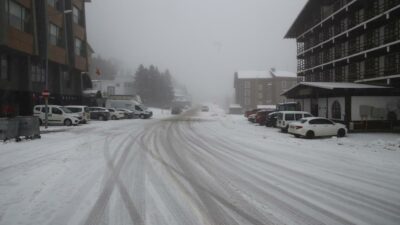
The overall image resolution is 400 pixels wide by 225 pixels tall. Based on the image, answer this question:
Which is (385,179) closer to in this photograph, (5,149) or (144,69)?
(5,149)

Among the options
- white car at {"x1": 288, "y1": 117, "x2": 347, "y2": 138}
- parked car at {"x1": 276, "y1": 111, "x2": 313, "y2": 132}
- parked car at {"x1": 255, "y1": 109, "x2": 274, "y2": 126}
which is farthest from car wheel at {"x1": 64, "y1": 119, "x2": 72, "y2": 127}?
white car at {"x1": 288, "y1": 117, "x2": 347, "y2": 138}

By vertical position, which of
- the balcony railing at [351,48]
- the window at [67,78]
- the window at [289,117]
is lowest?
the window at [289,117]

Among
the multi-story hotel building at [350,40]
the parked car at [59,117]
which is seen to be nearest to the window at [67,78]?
the parked car at [59,117]

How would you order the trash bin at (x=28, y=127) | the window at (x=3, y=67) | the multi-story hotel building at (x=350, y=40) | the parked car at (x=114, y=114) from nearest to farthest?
the trash bin at (x=28, y=127) < the window at (x=3, y=67) < the multi-story hotel building at (x=350, y=40) < the parked car at (x=114, y=114)

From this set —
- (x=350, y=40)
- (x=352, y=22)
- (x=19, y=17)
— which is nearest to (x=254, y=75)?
(x=350, y=40)

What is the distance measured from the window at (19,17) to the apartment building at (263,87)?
68103 millimetres

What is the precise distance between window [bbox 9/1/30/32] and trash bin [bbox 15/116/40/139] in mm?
14499

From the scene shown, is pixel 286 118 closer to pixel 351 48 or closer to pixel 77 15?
pixel 351 48

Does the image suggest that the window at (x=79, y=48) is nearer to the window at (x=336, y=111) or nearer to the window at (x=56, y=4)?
the window at (x=56, y=4)

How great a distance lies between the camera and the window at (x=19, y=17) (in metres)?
28.6

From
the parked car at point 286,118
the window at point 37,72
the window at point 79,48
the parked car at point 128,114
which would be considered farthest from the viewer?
the parked car at point 128,114

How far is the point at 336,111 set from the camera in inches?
1161

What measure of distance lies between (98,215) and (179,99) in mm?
121547

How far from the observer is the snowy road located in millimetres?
6027
